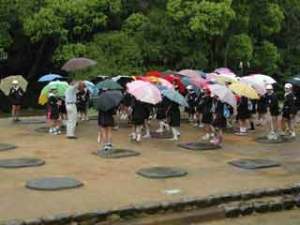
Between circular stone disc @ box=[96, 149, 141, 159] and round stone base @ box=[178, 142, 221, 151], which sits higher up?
round stone base @ box=[178, 142, 221, 151]

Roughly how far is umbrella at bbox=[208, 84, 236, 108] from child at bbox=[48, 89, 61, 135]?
4365 mm

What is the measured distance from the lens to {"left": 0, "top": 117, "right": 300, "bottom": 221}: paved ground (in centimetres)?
1030

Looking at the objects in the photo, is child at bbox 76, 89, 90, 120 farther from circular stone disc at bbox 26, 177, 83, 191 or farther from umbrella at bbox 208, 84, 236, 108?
circular stone disc at bbox 26, 177, 83, 191

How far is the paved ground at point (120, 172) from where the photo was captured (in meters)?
10.3

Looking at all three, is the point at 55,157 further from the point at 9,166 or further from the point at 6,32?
the point at 6,32

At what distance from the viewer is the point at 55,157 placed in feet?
46.7

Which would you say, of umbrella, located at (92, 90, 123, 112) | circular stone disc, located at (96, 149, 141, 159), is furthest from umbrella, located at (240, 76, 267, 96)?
circular stone disc, located at (96, 149, 141, 159)

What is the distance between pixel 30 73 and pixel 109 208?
24.6 m

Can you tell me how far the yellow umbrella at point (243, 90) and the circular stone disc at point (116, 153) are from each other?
3367mm

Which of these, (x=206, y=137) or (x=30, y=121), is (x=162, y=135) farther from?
(x=30, y=121)

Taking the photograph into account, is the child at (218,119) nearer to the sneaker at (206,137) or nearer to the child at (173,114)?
→ the sneaker at (206,137)

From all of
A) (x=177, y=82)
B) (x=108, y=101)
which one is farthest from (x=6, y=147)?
(x=177, y=82)

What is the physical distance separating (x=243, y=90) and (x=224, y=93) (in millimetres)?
822

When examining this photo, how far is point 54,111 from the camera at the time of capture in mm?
17344
